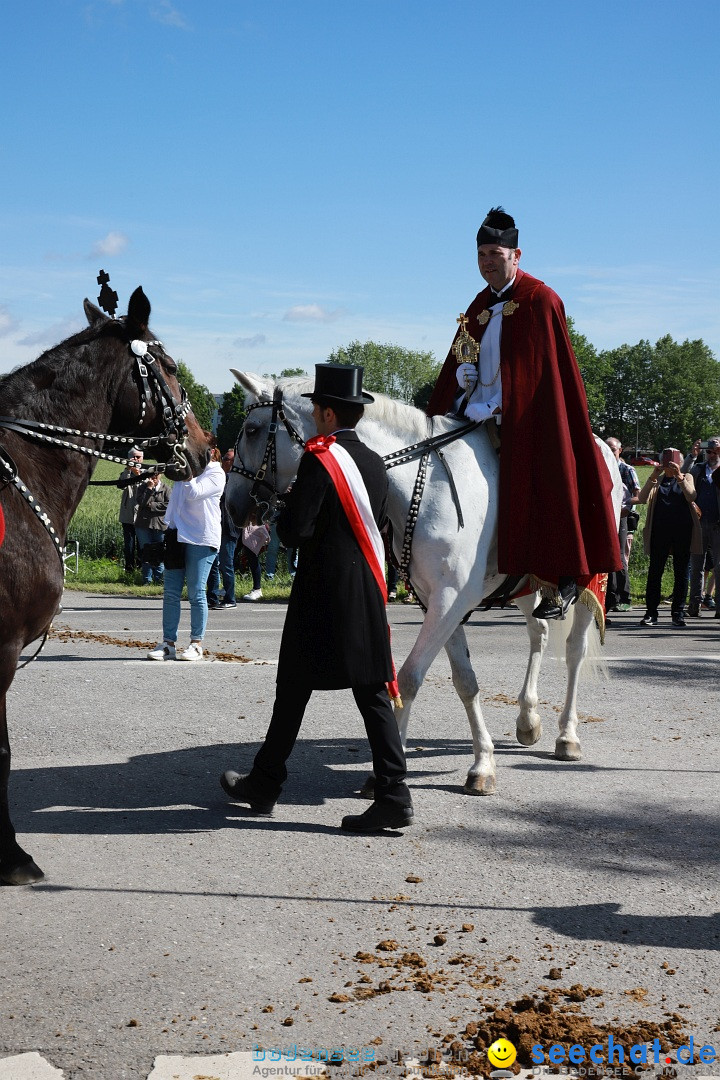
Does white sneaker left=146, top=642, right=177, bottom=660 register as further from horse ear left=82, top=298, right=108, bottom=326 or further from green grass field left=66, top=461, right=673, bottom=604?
green grass field left=66, top=461, right=673, bottom=604

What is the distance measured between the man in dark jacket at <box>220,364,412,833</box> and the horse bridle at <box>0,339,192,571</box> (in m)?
0.61

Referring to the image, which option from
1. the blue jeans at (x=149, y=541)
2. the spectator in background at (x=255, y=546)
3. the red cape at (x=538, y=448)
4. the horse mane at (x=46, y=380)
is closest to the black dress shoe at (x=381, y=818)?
the red cape at (x=538, y=448)

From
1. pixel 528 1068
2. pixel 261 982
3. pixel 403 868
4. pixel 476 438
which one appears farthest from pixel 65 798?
pixel 528 1068

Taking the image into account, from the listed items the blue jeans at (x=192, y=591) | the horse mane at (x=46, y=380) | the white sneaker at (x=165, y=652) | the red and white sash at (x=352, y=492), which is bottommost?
the white sneaker at (x=165, y=652)

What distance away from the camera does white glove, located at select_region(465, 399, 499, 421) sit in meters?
6.35

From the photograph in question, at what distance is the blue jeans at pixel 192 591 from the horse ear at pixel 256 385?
4.39 m

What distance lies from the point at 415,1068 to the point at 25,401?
3094mm

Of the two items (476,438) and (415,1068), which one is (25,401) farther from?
(415,1068)

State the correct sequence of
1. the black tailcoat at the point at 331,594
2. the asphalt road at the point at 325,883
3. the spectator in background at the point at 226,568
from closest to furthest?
the asphalt road at the point at 325,883 < the black tailcoat at the point at 331,594 < the spectator in background at the point at 226,568

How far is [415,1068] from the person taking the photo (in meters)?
3.16

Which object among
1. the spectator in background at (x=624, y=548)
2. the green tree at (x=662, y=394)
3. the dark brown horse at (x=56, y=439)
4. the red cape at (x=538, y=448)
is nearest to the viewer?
the dark brown horse at (x=56, y=439)

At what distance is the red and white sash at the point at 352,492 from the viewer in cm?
522

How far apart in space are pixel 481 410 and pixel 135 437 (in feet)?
7.14

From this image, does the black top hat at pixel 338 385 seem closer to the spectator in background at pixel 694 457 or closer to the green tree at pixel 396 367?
the spectator in background at pixel 694 457
